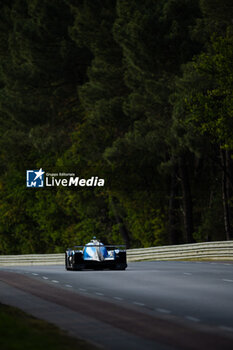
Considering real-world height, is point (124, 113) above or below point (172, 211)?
above

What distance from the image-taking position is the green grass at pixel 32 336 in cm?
1041

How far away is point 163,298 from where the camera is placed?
18.9 m

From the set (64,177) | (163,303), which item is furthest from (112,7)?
(163,303)

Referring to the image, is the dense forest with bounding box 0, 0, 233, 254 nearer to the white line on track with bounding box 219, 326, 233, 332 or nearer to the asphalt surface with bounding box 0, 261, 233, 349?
the asphalt surface with bounding box 0, 261, 233, 349

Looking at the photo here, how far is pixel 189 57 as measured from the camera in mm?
47719

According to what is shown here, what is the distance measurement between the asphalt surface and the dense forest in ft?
36.9

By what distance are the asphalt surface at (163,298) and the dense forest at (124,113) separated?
1124cm

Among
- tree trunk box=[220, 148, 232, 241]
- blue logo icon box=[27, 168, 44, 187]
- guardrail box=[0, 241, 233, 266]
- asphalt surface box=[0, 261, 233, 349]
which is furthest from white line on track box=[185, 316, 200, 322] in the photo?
blue logo icon box=[27, 168, 44, 187]

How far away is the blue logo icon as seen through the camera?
78.2m

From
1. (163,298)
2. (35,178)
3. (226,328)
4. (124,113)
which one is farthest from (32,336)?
(35,178)

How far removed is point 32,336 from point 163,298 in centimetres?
772

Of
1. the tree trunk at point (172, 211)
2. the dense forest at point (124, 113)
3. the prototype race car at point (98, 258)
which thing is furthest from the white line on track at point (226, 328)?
the tree trunk at point (172, 211)

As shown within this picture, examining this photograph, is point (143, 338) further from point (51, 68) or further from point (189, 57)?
point (51, 68)

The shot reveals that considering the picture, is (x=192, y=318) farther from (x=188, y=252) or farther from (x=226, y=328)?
(x=188, y=252)
